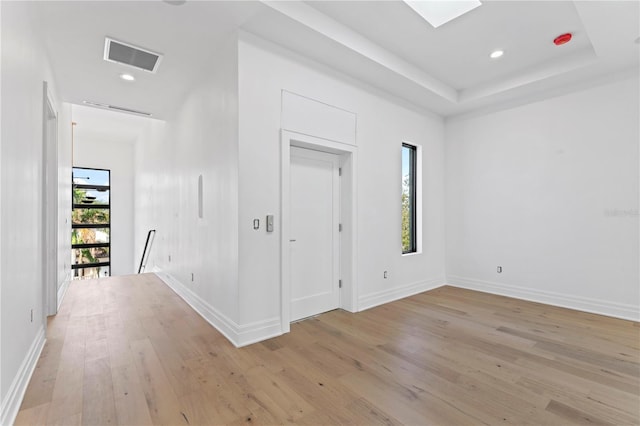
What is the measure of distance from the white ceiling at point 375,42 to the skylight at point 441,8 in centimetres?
8

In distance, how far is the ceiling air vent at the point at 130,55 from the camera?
10.2 feet

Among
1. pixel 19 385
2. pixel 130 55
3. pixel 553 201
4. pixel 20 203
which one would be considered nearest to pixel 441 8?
pixel 553 201

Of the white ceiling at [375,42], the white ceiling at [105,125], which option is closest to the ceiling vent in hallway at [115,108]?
the white ceiling at [375,42]

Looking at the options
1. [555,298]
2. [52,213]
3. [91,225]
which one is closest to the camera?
[52,213]

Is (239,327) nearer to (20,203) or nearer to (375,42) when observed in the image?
(20,203)

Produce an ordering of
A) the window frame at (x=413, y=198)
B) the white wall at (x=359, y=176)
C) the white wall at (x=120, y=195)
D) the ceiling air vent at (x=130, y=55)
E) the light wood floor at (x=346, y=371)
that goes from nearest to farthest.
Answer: the light wood floor at (x=346, y=371)
the white wall at (x=359, y=176)
the ceiling air vent at (x=130, y=55)
the window frame at (x=413, y=198)
the white wall at (x=120, y=195)

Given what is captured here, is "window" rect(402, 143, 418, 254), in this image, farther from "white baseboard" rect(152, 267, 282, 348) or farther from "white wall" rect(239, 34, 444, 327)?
"white baseboard" rect(152, 267, 282, 348)

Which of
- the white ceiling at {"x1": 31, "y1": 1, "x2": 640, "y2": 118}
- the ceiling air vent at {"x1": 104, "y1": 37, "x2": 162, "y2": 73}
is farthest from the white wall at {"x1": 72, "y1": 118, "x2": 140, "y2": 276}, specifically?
the ceiling air vent at {"x1": 104, "y1": 37, "x2": 162, "y2": 73}

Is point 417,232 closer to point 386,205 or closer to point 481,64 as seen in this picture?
point 386,205

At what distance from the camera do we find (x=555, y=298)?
411 centimetres

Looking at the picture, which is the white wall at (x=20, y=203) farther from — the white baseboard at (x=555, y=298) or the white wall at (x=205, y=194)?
the white baseboard at (x=555, y=298)

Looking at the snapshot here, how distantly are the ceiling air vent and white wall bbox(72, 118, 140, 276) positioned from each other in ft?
21.3

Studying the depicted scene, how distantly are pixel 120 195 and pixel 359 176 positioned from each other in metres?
8.56

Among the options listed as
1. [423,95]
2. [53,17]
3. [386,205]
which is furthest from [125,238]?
[423,95]
